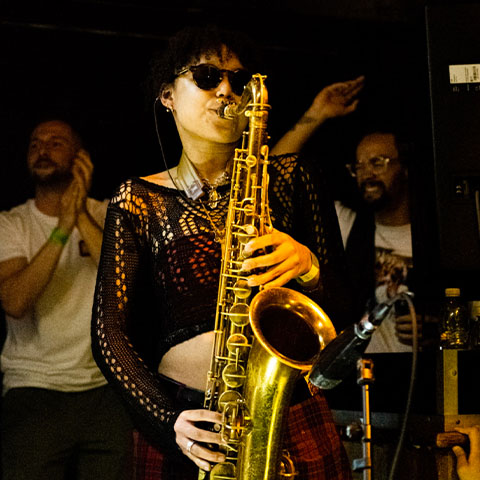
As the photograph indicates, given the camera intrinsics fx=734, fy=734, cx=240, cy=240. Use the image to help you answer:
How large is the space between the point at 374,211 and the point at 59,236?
1647mm

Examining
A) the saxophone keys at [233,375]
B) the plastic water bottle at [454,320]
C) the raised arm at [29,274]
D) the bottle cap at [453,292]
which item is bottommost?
the saxophone keys at [233,375]

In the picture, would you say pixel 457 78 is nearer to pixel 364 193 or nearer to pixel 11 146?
pixel 364 193

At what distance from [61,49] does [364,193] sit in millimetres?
1777

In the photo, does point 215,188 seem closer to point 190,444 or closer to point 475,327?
point 190,444

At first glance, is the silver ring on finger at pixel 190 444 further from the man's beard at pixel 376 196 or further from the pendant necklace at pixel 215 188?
the man's beard at pixel 376 196

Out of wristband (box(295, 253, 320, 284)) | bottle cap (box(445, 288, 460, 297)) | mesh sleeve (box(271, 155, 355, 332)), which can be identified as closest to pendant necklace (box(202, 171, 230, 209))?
mesh sleeve (box(271, 155, 355, 332))

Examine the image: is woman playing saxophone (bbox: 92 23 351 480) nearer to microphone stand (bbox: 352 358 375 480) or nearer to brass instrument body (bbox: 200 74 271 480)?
brass instrument body (bbox: 200 74 271 480)

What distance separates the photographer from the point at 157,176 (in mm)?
2418

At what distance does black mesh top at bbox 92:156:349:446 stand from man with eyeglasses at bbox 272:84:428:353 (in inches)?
54.0

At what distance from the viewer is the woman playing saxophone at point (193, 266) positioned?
Result: 6.61ft

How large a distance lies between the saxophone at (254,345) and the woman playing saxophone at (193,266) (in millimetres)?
43

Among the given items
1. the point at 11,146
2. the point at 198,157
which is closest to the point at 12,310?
the point at 11,146

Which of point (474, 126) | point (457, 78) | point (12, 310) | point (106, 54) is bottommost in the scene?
point (12, 310)

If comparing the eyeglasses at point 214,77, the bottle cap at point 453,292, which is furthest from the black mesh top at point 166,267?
the bottle cap at point 453,292
